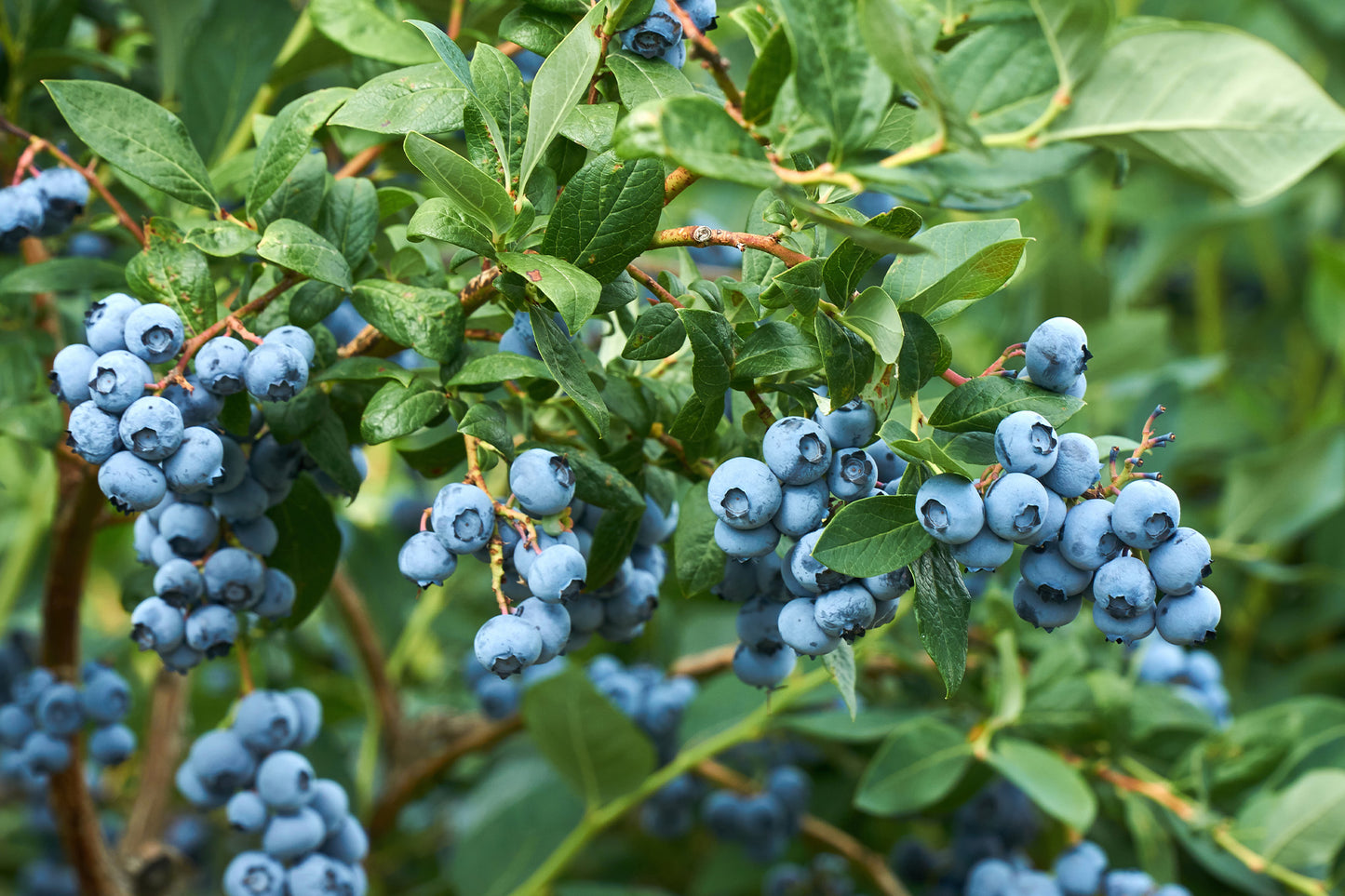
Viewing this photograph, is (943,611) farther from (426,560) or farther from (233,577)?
(233,577)

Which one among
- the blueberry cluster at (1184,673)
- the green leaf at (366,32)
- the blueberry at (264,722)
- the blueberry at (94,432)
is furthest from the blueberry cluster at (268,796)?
the blueberry cluster at (1184,673)

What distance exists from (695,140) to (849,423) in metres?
0.23

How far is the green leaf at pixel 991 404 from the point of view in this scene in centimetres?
70

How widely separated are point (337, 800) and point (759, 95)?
31.8 inches

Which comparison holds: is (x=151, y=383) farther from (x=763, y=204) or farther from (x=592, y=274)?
(x=763, y=204)

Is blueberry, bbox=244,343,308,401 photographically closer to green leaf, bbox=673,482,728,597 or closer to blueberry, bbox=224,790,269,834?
green leaf, bbox=673,482,728,597

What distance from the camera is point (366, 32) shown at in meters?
1.01

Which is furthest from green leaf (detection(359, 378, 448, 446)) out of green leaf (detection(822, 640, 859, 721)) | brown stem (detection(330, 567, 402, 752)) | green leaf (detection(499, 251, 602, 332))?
brown stem (detection(330, 567, 402, 752))

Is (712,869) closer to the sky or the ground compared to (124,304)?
closer to the ground

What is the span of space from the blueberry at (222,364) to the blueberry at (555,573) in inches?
9.1

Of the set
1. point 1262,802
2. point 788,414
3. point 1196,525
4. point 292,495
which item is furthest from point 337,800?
point 1196,525

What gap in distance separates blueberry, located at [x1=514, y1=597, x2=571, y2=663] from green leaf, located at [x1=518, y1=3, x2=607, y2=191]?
286 mm

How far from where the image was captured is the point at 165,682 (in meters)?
1.63

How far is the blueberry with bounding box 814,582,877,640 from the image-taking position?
722 millimetres
